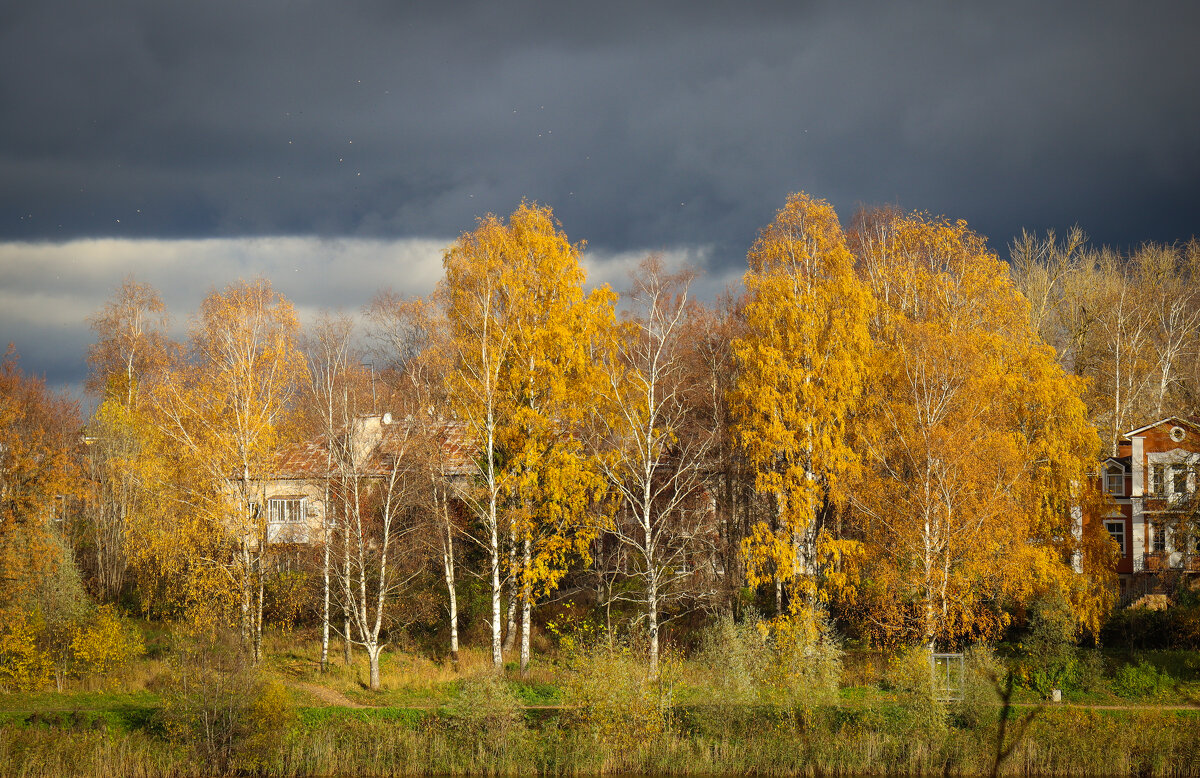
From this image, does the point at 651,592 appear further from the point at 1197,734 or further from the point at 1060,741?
the point at 1197,734

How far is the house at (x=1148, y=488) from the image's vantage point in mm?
33375

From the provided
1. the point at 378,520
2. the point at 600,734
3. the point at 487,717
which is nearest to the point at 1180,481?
the point at 600,734

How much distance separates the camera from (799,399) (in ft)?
105

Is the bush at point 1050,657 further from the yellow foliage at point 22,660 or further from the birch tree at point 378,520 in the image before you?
the yellow foliage at point 22,660

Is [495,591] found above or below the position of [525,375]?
below

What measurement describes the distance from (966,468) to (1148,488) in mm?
16736

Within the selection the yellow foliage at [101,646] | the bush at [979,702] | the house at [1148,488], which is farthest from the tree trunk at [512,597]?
the house at [1148,488]

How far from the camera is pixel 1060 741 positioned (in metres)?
23.2

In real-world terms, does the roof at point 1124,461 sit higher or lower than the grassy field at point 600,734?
higher

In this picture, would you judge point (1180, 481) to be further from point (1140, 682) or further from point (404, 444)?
point (404, 444)

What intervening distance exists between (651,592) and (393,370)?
1411 cm

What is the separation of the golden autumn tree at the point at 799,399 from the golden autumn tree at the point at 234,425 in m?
16.3

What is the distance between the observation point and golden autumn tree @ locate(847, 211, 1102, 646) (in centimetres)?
2820

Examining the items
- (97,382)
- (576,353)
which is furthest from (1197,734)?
(97,382)
